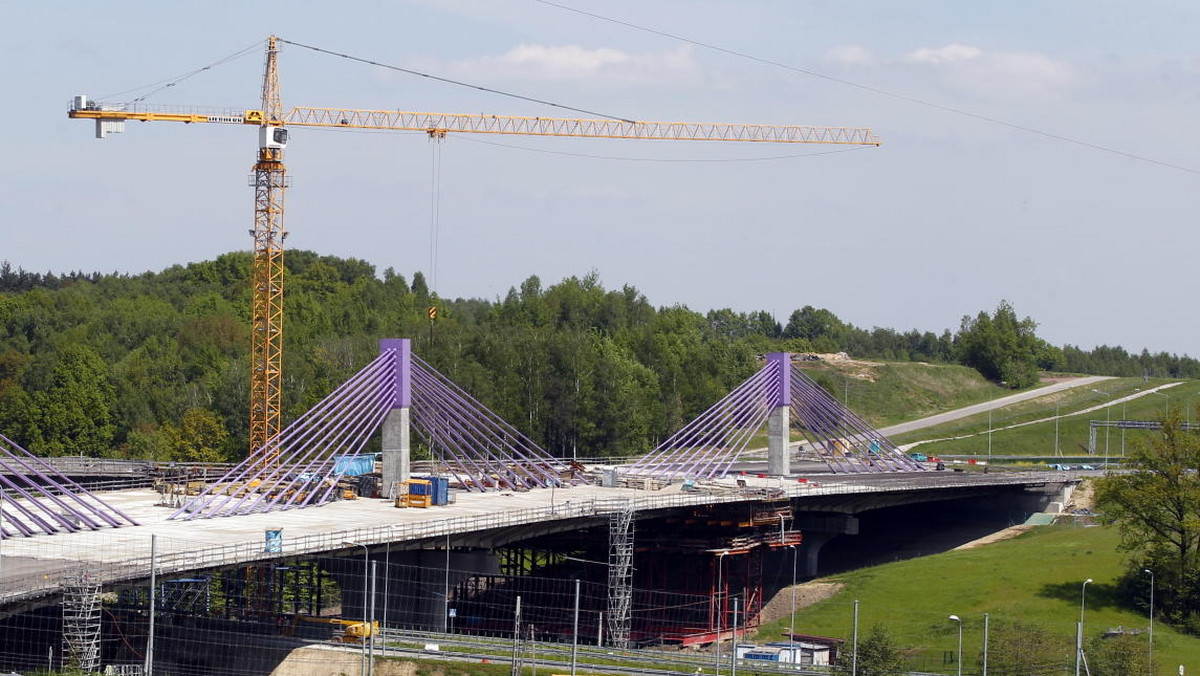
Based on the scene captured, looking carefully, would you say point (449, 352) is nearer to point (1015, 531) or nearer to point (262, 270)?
point (262, 270)

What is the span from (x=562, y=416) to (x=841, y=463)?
31.5 meters

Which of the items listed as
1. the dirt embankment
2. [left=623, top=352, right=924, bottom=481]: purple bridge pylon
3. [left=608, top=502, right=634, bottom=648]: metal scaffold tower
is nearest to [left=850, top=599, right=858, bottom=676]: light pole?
[left=608, top=502, right=634, bottom=648]: metal scaffold tower

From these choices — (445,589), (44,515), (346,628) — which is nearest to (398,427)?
(445,589)

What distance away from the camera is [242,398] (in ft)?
538

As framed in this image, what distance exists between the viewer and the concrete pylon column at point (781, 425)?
14475 centimetres

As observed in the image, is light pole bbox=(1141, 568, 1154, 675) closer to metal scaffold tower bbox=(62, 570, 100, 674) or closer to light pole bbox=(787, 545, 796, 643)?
light pole bbox=(787, 545, 796, 643)

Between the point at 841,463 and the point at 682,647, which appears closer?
the point at 682,647

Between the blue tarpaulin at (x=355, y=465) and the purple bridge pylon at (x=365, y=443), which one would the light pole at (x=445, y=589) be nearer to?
the purple bridge pylon at (x=365, y=443)

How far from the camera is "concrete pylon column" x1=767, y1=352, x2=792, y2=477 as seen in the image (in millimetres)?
144750

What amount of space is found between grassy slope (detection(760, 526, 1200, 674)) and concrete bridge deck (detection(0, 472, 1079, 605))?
7294mm

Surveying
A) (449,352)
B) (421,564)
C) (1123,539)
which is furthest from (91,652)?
(449,352)

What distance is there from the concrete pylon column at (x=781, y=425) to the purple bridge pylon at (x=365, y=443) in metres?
20.7

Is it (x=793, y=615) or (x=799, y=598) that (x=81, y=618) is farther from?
(x=799, y=598)

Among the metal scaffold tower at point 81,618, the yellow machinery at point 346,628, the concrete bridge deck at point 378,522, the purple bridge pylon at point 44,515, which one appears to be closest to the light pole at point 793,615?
the concrete bridge deck at point 378,522
